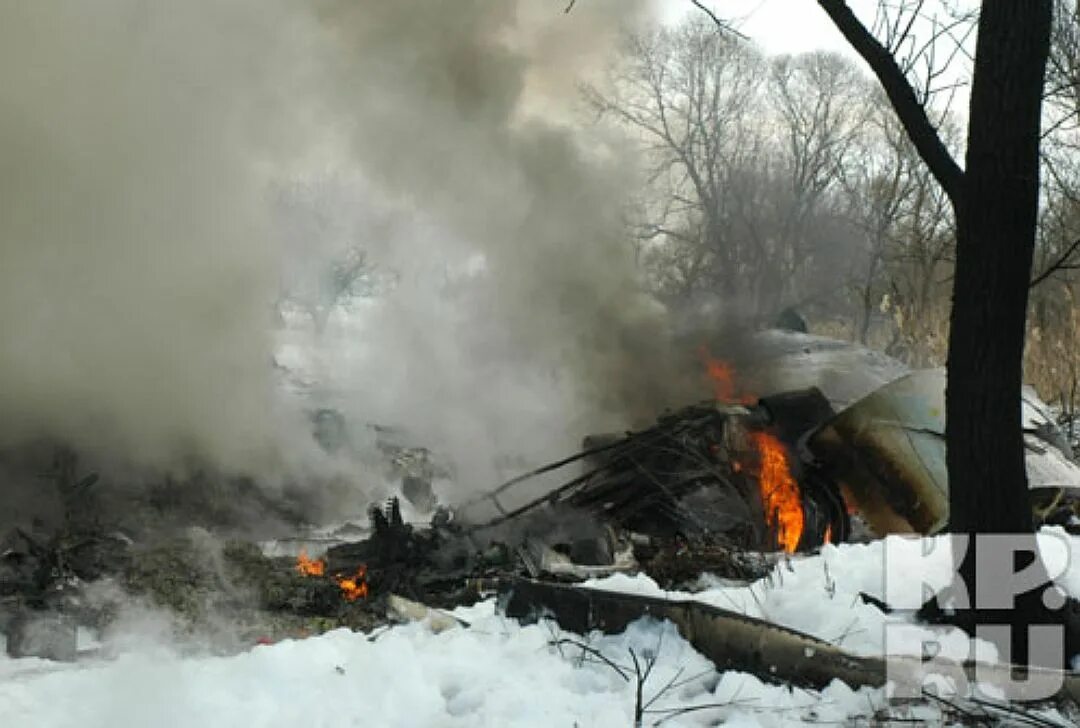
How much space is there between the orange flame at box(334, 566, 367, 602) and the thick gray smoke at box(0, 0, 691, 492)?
14.9 ft

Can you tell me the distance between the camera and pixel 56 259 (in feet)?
35.0

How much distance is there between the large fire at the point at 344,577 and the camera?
7.20 meters

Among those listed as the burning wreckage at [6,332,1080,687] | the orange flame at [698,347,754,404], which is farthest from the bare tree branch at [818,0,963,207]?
the orange flame at [698,347,754,404]

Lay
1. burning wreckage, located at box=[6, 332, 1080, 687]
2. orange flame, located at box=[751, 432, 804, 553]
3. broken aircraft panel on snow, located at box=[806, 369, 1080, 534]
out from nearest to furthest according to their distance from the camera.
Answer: burning wreckage, located at box=[6, 332, 1080, 687], broken aircraft panel on snow, located at box=[806, 369, 1080, 534], orange flame, located at box=[751, 432, 804, 553]

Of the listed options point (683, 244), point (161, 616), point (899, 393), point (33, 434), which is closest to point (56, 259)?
point (33, 434)

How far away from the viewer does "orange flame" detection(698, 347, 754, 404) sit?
11960 mm

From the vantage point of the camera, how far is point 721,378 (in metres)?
12.7

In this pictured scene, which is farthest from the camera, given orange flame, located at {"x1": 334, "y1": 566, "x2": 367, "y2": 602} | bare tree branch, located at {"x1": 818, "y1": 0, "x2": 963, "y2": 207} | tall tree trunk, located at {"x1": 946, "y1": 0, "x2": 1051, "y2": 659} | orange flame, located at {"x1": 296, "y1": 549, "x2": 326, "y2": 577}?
orange flame, located at {"x1": 296, "y1": 549, "x2": 326, "y2": 577}

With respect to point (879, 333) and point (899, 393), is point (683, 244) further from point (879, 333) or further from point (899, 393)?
point (899, 393)

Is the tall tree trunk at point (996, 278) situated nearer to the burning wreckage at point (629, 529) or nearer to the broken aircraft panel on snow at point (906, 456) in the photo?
the burning wreckage at point (629, 529)

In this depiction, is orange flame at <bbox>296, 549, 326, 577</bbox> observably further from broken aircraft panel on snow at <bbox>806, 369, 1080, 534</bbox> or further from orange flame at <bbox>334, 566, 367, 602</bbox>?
broken aircraft panel on snow at <bbox>806, 369, 1080, 534</bbox>

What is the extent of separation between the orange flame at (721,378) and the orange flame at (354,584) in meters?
5.55

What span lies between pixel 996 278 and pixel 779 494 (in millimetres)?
5119

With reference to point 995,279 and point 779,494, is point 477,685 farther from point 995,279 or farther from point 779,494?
point 779,494
